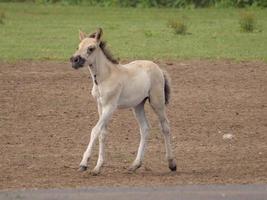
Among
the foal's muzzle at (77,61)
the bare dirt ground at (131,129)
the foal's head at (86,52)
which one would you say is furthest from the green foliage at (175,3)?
the foal's muzzle at (77,61)

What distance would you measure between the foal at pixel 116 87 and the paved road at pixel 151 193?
124 cm

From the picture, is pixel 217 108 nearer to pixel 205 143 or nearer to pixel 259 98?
pixel 259 98

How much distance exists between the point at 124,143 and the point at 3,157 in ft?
6.18

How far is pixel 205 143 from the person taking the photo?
532 inches

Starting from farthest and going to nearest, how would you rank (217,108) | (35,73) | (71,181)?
(35,73) → (217,108) → (71,181)

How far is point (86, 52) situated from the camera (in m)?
11.1

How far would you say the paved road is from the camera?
31.6 ft

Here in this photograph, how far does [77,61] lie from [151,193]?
78.6 inches

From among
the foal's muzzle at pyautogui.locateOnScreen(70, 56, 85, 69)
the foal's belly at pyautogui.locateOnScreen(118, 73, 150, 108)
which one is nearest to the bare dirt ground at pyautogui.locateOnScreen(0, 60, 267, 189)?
the foal's belly at pyautogui.locateOnScreen(118, 73, 150, 108)

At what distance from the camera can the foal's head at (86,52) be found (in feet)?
36.3

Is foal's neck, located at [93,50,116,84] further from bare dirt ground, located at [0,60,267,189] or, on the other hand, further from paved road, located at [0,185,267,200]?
paved road, located at [0,185,267,200]

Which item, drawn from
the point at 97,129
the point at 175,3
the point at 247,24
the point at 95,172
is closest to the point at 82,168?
the point at 95,172

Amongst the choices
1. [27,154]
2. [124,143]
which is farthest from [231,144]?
[27,154]

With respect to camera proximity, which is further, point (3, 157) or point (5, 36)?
point (5, 36)
